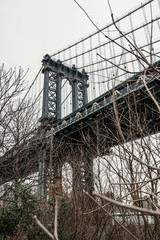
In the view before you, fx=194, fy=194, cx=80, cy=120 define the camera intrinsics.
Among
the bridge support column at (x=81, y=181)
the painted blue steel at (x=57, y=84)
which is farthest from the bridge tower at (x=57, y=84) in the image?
the bridge support column at (x=81, y=181)

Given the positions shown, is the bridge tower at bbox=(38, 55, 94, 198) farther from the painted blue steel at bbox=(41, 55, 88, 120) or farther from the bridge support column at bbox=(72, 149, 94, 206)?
the bridge support column at bbox=(72, 149, 94, 206)

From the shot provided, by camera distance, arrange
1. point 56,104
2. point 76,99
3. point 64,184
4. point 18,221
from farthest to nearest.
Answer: point 76,99
point 56,104
point 64,184
point 18,221

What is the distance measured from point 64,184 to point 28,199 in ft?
4.01

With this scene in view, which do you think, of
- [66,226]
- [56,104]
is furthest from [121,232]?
[56,104]

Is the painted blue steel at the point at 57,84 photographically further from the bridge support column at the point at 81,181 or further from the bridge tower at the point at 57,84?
the bridge support column at the point at 81,181

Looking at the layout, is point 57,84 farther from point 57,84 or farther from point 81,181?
point 81,181

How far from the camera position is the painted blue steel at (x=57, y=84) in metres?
23.6

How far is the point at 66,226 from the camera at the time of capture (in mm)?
4477

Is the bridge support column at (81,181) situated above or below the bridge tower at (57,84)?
below

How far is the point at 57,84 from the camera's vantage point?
83.0 feet

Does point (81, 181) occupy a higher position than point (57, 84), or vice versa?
point (57, 84)

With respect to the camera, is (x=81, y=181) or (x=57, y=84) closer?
(x=81, y=181)

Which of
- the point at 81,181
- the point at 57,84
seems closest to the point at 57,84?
the point at 57,84

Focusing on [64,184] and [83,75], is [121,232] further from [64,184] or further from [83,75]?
[83,75]
